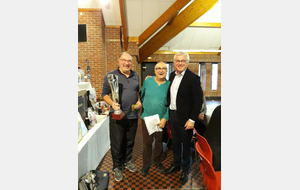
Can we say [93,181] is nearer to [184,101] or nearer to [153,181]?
[153,181]

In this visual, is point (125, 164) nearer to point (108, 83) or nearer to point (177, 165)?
point (177, 165)

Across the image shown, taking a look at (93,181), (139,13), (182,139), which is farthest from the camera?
(139,13)

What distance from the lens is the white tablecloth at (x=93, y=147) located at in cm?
180

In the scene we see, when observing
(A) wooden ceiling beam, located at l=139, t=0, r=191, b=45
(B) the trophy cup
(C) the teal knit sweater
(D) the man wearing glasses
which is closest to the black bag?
(D) the man wearing glasses

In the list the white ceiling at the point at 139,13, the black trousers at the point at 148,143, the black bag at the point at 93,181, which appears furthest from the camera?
the white ceiling at the point at 139,13

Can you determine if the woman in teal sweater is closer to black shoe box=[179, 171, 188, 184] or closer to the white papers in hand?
the white papers in hand

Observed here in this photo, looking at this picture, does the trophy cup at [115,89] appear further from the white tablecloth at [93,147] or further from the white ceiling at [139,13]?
the white ceiling at [139,13]

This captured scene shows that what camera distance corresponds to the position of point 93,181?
1804 mm

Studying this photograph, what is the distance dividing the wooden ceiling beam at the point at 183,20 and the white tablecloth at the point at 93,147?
3937mm

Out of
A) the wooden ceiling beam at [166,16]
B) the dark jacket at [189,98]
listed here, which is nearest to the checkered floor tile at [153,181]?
the dark jacket at [189,98]

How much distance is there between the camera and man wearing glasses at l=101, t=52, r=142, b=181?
204 centimetres

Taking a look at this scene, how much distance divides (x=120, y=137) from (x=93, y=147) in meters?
0.45

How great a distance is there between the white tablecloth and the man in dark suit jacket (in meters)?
1.13

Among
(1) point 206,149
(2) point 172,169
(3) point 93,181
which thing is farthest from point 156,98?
(3) point 93,181
